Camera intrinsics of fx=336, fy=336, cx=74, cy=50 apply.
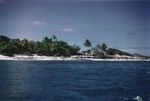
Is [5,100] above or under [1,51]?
under

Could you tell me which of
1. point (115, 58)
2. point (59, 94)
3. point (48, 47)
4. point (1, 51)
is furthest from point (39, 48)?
point (59, 94)

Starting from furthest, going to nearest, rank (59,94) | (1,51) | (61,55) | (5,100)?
(61,55)
(1,51)
(59,94)
(5,100)

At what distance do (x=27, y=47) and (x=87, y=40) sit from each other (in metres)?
27.1

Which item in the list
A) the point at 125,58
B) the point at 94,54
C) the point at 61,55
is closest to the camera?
the point at 61,55

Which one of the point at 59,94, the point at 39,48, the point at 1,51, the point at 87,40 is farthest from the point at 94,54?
the point at 59,94

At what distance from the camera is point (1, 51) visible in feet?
297

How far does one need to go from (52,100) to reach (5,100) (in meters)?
2.90

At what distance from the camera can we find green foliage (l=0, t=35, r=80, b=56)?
9162 centimetres

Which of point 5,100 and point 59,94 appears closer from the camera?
point 5,100

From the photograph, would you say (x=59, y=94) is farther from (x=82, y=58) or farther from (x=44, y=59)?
(x=82, y=58)

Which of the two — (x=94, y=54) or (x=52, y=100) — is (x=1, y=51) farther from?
(x=52, y=100)

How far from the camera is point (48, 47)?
101312mm

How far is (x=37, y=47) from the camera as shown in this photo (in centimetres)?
9975

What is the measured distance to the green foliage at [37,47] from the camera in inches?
3607
